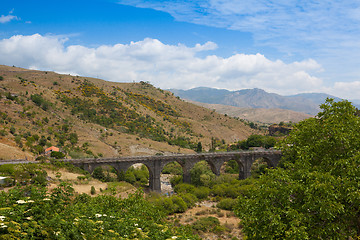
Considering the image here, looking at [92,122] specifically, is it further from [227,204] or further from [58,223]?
[58,223]

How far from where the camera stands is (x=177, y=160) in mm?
44375

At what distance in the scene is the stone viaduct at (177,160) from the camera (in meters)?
37.8

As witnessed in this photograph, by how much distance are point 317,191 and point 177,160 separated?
3442 centimetres

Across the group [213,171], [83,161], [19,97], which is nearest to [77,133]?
[19,97]

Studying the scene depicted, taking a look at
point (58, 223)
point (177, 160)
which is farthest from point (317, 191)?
point (177, 160)

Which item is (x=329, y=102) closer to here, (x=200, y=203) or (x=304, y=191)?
(x=304, y=191)

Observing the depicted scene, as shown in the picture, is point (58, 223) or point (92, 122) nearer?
point (58, 223)

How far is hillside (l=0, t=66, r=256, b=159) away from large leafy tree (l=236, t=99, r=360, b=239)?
37.8 meters

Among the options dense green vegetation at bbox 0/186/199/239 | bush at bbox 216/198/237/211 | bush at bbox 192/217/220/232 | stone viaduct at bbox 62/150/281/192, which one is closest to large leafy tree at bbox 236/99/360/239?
dense green vegetation at bbox 0/186/199/239

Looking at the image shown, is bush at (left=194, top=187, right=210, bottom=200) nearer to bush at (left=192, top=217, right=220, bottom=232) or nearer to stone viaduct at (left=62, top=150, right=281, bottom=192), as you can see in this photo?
stone viaduct at (left=62, top=150, right=281, bottom=192)

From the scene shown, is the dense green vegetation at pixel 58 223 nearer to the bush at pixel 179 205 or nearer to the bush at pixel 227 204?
the bush at pixel 179 205

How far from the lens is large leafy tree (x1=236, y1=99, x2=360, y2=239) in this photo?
10.6 metres

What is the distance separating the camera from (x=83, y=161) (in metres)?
36.6

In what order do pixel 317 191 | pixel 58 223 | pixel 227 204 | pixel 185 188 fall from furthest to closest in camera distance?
pixel 185 188 < pixel 227 204 < pixel 317 191 < pixel 58 223
